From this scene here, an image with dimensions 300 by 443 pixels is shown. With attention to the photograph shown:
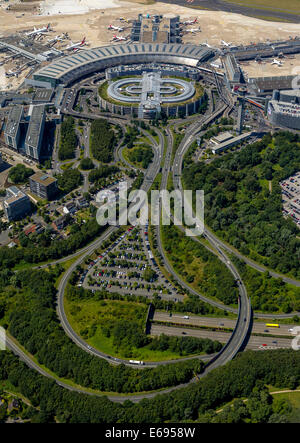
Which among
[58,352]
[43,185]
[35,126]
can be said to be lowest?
[58,352]

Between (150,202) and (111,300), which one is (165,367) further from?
(150,202)

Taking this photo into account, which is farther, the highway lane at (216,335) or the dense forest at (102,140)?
the dense forest at (102,140)

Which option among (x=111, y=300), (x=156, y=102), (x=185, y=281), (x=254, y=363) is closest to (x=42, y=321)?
(x=111, y=300)

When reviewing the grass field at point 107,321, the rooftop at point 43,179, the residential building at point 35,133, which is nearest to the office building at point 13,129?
the residential building at point 35,133

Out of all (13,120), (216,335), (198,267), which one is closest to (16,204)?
(13,120)

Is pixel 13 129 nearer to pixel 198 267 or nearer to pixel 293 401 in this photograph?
pixel 198 267

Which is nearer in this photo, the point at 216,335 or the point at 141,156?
the point at 216,335

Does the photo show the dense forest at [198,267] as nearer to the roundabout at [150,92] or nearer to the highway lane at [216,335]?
the highway lane at [216,335]
